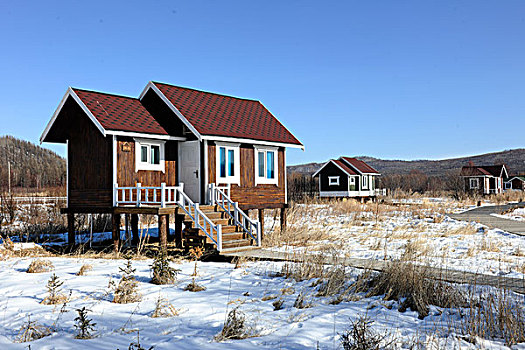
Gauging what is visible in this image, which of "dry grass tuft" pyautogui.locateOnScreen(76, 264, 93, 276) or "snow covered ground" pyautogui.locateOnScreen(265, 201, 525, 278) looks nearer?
"dry grass tuft" pyautogui.locateOnScreen(76, 264, 93, 276)

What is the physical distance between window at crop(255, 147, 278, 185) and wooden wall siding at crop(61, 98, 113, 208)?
5689 mm

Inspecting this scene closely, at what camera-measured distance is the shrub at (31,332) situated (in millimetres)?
5965

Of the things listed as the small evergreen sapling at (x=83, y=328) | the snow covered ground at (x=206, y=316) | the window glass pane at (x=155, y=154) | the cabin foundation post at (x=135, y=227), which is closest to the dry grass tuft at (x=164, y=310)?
the snow covered ground at (x=206, y=316)

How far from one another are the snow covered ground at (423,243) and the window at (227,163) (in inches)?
115

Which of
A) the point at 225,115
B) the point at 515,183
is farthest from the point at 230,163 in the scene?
the point at 515,183

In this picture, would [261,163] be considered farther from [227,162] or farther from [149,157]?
[149,157]

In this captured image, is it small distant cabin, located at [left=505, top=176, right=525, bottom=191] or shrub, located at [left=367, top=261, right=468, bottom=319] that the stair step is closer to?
shrub, located at [left=367, top=261, right=468, bottom=319]

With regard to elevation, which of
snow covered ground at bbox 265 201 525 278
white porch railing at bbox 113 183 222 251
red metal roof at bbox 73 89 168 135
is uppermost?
red metal roof at bbox 73 89 168 135

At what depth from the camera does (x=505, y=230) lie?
19641 millimetres

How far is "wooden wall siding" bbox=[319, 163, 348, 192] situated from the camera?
159 ft

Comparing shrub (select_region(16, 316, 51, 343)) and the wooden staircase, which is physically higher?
the wooden staircase

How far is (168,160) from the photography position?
56.7ft

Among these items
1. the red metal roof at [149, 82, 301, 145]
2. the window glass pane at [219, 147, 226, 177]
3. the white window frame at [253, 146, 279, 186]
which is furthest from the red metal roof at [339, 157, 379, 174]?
the window glass pane at [219, 147, 226, 177]

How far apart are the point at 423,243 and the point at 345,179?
3323 centimetres
